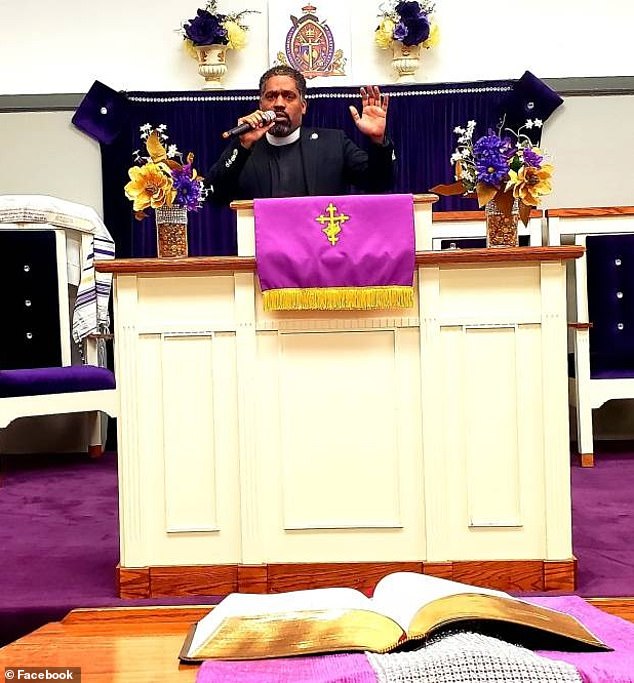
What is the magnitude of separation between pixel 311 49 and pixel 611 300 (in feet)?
7.95

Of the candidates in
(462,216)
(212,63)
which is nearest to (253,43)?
(212,63)

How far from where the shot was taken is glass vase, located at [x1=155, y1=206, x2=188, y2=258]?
2865 millimetres

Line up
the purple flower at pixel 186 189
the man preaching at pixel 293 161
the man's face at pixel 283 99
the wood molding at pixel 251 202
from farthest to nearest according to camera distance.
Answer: the man's face at pixel 283 99, the man preaching at pixel 293 161, the purple flower at pixel 186 189, the wood molding at pixel 251 202

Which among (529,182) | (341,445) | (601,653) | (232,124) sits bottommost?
(601,653)

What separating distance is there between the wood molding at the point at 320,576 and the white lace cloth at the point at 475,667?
1.44 metres

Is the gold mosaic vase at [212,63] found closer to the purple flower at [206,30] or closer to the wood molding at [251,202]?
the purple flower at [206,30]

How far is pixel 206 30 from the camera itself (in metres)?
5.75

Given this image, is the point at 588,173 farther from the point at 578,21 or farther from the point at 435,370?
the point at 435,370

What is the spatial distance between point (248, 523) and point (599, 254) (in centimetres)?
289

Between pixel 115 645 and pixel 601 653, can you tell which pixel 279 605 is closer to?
pixel 115 645

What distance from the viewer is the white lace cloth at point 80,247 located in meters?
5.25

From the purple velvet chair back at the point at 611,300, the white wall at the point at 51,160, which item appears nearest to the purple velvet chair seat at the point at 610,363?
the purple velvet chair back at the point at 611,300

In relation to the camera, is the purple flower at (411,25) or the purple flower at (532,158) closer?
the purple flower at (532,158)
